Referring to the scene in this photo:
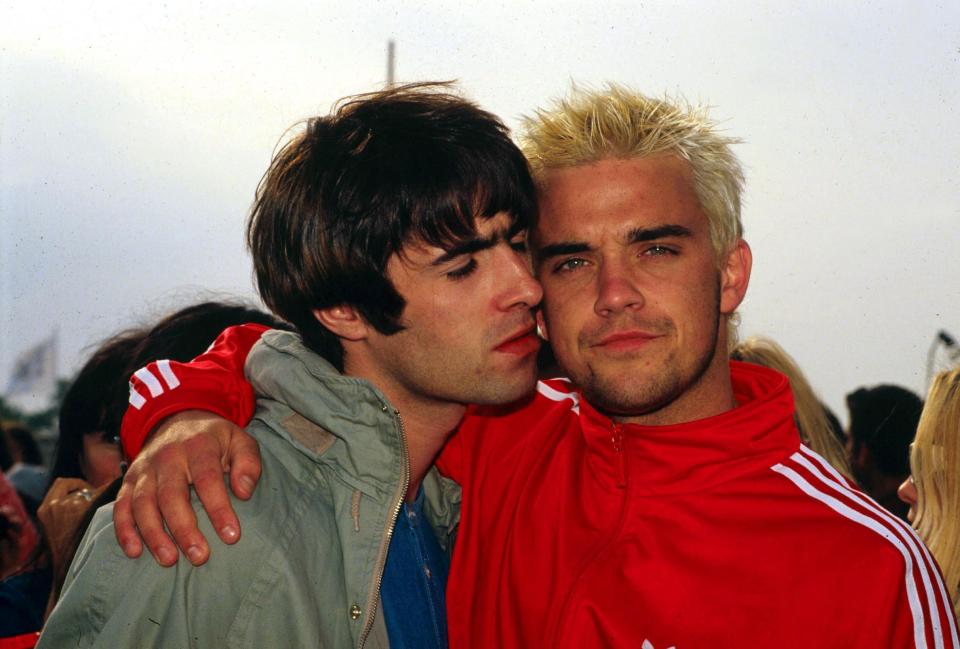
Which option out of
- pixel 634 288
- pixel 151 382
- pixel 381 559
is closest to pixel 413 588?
pixel 381 559

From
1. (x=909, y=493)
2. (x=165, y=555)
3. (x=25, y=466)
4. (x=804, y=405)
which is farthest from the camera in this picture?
(x=25, y=466)

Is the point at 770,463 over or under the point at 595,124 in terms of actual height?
under

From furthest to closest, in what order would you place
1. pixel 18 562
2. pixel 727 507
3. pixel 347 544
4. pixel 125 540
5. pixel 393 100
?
pixel 18 562 < pixel 393 100 < pixel 727 507 < pixel 347 544 < pixel 125 540

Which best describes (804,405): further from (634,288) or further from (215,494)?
(215,494)

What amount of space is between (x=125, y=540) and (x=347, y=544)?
1.59 ft

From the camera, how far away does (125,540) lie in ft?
7.07

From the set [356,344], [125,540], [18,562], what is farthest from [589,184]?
[18,562]

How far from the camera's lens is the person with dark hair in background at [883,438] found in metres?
5.30

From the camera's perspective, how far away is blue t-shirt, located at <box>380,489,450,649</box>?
2436mm

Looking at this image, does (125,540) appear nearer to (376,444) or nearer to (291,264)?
(376,444)

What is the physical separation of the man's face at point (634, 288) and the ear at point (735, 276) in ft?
0.05

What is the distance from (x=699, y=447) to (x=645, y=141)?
2.92 feet

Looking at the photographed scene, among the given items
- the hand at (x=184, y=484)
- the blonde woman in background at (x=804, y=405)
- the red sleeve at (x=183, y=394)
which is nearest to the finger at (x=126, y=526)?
the hand at (x=184, y=484)

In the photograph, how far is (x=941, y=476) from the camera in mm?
3301
